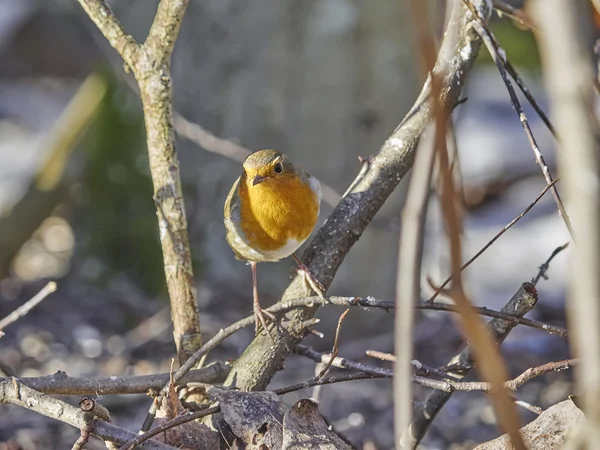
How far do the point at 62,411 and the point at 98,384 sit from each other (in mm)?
270

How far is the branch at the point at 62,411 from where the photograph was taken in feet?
5.60

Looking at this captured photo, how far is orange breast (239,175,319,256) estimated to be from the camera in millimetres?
2580

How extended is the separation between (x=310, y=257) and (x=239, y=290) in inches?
103

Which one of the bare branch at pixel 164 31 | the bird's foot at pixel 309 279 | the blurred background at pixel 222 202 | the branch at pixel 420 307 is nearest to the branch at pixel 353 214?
the bird's foot at pixel 309 279

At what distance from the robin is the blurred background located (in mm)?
992

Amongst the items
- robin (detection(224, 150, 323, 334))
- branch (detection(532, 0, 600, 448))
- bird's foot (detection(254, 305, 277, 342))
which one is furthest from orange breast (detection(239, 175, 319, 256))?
branch (detection(532, 0, 600, 448))

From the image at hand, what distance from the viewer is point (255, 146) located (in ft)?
15.0

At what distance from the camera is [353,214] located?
2.20 m

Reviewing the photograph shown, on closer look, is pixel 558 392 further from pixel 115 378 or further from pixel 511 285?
pixel 115 378

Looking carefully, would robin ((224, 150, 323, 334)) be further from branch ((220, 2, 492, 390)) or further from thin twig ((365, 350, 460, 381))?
thin twig ((365, 350, 460, 381))

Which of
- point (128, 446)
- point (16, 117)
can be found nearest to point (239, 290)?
point (128, 446)

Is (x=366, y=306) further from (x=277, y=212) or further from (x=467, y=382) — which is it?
(x=277, y=212)

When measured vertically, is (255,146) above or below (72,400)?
above

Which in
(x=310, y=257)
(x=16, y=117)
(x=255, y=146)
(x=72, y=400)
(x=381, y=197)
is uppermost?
(x=381, y=197)
